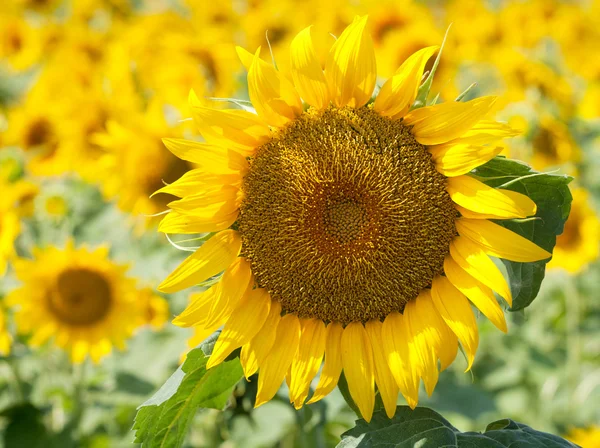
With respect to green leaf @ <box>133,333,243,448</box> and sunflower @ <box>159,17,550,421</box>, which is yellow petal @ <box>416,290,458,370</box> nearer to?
sunflower @ <box>159,17,550,421</box>

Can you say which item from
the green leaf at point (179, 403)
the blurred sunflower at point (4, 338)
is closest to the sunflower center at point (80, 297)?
the blurred sunflower at point (4, 338)

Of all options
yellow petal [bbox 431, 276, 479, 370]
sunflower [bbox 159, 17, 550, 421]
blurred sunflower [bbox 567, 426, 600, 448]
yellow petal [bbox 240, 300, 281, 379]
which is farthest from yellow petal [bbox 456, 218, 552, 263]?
blurred sunflower [bbox 567, 426, 600, 448]

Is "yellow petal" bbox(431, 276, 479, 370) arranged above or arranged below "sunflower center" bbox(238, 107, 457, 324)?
below

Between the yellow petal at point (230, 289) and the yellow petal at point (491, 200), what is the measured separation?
53 cm

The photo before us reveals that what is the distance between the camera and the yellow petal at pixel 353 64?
1.62 metres

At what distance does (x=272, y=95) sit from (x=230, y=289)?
0.46 meters

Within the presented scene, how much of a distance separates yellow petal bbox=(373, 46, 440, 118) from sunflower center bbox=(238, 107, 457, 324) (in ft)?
0.14

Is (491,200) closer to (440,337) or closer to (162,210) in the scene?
(440,337)

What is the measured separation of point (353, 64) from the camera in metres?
1.64

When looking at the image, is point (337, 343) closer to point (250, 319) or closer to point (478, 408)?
point (250, 319)

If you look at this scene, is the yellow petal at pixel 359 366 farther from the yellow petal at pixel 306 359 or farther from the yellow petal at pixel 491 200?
the yellow petal at pixel 491 200

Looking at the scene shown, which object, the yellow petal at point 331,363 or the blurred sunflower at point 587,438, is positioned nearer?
the yellow petal at point 331,363

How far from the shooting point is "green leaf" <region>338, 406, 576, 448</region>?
5.26ft

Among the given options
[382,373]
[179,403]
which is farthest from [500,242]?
[179,403]
